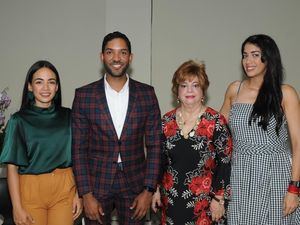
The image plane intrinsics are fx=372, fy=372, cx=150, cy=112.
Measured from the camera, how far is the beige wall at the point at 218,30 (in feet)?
10.2

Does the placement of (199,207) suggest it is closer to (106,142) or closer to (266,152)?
(266,152)

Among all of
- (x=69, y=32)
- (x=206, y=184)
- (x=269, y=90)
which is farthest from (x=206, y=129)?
(x=69, y=32)

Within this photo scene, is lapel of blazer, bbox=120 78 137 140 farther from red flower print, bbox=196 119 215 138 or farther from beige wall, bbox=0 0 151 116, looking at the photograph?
beige wall, bbox=0 0 151 116

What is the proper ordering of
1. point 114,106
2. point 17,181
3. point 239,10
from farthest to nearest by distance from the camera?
point 239,10
point 114,106
point 17,181

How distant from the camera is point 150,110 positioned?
92.1 inches

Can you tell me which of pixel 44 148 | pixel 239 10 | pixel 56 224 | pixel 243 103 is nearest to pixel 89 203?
pixel 56 224

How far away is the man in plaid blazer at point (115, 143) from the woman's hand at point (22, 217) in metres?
0.32

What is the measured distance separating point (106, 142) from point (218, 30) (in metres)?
1.49

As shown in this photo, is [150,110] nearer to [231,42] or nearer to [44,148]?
[44,148]

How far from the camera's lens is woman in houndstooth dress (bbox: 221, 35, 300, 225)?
7.07ft

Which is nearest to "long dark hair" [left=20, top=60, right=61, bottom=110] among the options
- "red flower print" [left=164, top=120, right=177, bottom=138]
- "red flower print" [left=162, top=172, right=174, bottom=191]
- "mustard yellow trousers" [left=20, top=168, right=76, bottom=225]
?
"mustard yellow trousers" [left=20, top=168, right=76, bottom=225]

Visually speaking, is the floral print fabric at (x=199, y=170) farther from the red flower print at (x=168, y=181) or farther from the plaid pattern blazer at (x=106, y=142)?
the plaid pattern blazer at (x=106, y=142)

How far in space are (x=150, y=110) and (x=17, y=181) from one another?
2.92 ft

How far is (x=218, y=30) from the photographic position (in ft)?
10.3
